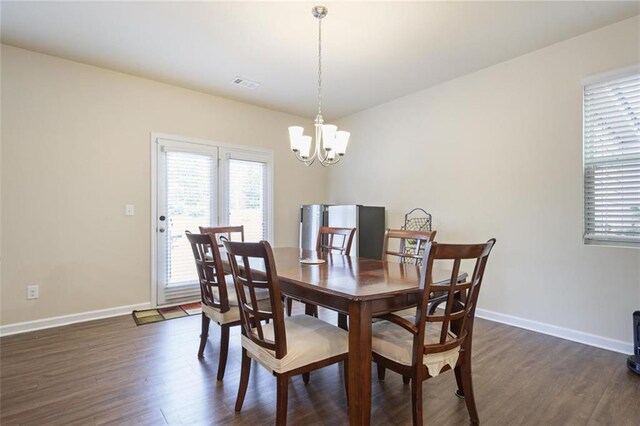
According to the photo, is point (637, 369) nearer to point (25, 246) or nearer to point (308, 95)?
point (308, 95)

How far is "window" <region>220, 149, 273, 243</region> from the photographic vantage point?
4.32m

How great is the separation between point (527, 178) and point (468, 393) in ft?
7.47

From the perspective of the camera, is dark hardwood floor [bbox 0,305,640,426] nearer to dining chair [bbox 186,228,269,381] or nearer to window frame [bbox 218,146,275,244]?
dining chair [bbox 186,228,269,381]

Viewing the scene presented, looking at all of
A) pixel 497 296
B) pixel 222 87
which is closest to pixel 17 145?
pixel 222 87

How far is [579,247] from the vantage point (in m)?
2.75

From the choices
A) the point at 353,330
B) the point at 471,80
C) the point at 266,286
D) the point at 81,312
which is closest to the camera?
the point at 353,330

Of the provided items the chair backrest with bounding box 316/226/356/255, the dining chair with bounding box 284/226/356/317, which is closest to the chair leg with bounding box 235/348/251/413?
the dining chair with bounding box 284/226/356/317

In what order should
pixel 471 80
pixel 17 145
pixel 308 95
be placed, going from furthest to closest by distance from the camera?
pixel 308 95
pixel 471 80
pixel 17 145

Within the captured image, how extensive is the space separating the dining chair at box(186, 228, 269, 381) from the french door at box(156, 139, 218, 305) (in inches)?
66.7

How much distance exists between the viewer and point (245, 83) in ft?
12.4

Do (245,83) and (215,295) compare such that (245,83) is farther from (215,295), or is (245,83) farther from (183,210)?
(215,295)

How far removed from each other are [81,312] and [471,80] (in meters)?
4.87

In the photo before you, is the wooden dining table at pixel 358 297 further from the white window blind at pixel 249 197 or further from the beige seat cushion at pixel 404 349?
the white window blind at pixel 249 197

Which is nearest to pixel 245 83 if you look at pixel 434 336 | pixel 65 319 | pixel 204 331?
pixel 204 331
